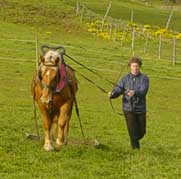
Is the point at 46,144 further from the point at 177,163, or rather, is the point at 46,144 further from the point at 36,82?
the point at 177,163

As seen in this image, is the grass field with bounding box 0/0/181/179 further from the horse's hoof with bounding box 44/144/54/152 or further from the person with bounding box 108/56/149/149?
the person with bounding box 108/56/149/149

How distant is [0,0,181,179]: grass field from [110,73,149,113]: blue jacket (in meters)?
0.79

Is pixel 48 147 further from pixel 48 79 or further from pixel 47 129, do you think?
pixel 48 79

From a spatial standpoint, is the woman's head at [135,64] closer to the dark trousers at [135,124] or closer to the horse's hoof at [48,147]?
the dark trousers at [135,124]

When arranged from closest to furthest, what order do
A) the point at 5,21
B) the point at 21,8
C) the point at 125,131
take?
the point at 125,131, the point at 5,21, the point at 21,8

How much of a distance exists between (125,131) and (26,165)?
6430 mm

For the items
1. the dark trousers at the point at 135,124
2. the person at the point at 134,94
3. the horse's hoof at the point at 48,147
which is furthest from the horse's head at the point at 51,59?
the dark trousers at the point at 135,124

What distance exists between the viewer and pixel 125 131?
15.1m

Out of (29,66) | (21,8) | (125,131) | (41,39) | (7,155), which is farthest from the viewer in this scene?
(21,8)

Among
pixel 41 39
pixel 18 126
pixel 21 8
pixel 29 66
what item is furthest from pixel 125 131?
pixel 21 8

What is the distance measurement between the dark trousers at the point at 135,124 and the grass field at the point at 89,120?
0.24 m

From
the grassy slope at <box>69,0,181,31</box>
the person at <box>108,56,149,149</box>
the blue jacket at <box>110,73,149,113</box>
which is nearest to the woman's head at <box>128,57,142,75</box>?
the person at <box>108,56,149,149</box>

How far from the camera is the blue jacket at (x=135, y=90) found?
34.8ft

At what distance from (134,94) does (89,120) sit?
612 centimetres
